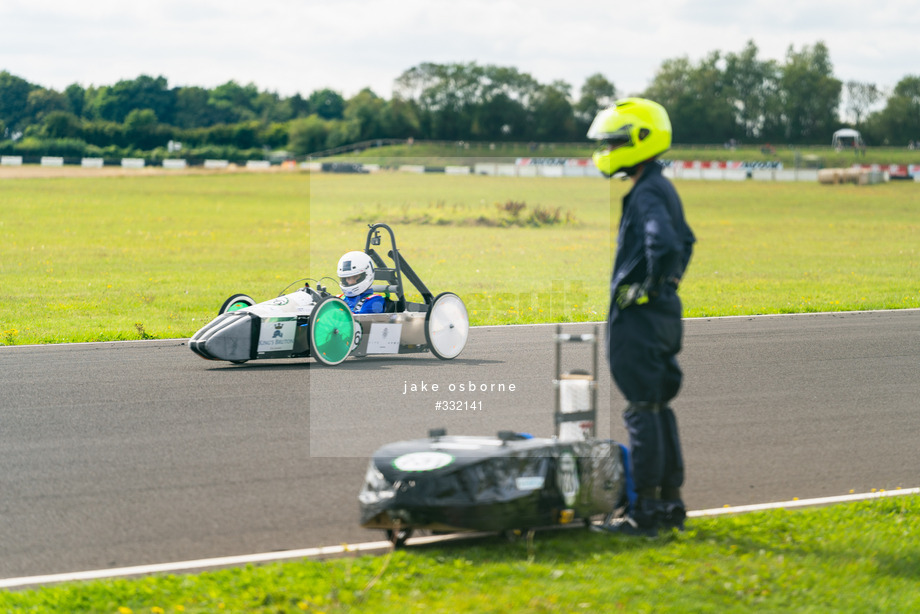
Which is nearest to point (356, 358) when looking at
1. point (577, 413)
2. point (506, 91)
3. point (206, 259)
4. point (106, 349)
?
point (106, 349)

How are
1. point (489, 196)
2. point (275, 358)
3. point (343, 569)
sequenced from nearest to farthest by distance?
point (343, 569) < point (275, 358) < point (489, 196)

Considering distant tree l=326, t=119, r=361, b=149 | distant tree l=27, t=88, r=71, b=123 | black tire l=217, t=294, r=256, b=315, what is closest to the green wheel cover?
black tire l=217, t=294, r=256, b=315

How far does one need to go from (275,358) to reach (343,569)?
612 cm

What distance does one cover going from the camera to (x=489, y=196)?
41.5 metres

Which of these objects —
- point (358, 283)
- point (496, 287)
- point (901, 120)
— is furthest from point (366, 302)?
point (901, 120)

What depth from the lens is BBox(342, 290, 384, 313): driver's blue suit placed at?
35.6 feet

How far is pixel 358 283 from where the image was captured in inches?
423

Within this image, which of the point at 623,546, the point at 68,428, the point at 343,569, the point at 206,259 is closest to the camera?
the point at 343,569

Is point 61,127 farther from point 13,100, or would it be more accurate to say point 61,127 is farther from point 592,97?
point 592,97

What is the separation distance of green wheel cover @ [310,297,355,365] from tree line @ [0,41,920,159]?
221 ft

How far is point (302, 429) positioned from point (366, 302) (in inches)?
120

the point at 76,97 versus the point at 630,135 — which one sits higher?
the point at 76,97

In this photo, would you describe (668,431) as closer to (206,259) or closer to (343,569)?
(343,569)

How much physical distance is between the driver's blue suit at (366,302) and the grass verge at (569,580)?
18.9 feet
